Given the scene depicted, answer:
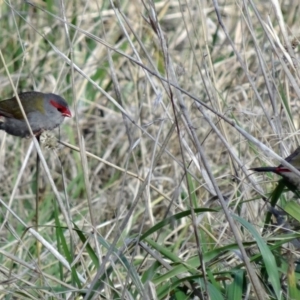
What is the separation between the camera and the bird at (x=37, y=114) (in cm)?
319

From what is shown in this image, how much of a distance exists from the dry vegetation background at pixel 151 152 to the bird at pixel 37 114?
110 mm

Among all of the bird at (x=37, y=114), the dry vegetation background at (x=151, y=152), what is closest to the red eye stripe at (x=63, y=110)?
the bird at (x=37, y=114)

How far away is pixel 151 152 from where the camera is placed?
404cm

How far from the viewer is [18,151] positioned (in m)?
4.44

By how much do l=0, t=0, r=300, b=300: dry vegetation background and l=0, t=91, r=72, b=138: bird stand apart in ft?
0.36

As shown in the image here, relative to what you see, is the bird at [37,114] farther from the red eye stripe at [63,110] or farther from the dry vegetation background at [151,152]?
the dry vegetation background at [151,152]

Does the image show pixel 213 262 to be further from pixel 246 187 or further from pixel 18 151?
pixel 18 151

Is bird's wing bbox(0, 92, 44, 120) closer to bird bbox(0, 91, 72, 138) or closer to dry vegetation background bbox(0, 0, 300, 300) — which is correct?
bird bbox(0, 91, 72, 138)

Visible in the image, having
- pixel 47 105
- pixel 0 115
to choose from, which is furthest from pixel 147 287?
pixel 0 115

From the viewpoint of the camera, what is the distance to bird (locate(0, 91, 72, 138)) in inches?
126

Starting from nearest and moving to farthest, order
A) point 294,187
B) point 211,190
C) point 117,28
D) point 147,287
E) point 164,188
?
point 147,287, point 294,187, point 211,190, point 164,188, point 117,28

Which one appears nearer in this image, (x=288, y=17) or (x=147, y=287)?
(x=147, y=287)

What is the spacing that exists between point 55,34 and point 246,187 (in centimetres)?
286

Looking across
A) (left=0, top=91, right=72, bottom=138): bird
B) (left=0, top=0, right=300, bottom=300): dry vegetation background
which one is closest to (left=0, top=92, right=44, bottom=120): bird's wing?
(left=0, top=91, right=72, bottom=138): bird
